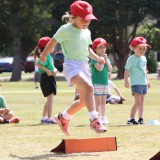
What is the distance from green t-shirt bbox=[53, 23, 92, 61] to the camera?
383 inches

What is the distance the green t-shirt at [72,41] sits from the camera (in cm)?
972

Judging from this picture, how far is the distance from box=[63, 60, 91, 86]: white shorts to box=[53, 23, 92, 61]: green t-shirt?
0.22 feet

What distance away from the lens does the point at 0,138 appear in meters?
10.8

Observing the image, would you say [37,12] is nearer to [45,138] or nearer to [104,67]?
[104,67]

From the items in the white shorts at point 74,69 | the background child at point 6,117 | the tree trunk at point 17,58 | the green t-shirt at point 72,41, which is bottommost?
the tree trunk at point 17,58

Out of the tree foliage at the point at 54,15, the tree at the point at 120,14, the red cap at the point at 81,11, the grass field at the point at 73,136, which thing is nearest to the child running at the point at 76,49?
the red cap at the point at 81,11

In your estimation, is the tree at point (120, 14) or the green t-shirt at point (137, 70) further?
the tree at point (120, 14)

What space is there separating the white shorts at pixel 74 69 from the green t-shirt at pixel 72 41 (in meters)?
0.07

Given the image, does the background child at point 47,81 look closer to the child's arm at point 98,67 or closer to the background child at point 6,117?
the background child at point 6,117

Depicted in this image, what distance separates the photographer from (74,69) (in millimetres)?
9617

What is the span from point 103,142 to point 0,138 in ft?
8.02

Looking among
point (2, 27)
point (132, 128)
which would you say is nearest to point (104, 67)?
point (132, 128)

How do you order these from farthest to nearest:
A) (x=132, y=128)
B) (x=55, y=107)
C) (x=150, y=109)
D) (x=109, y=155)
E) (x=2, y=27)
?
(x=2, y=27) → (x=55, y=107) → (x=150, y=109) → (x=132, y=128) → (x=109, y=155)

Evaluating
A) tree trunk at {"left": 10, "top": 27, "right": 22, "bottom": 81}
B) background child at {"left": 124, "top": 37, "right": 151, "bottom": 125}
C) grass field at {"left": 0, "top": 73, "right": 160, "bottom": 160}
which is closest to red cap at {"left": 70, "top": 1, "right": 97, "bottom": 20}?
grass field at {"left": 0, "top": 73, "right": 160, "bottom": 160}
